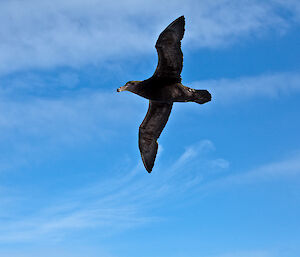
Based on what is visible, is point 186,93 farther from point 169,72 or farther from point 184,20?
point 184,20

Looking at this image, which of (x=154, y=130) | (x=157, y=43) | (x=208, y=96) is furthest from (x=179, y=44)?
(x=154, y=130)

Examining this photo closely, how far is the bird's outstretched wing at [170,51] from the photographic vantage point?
1689 cm

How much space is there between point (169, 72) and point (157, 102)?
74.7 inches

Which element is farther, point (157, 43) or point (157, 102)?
point (157, 102)

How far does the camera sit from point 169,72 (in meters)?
17.7

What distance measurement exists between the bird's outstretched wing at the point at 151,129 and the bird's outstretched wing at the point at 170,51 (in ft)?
6.29

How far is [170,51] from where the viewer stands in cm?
1720

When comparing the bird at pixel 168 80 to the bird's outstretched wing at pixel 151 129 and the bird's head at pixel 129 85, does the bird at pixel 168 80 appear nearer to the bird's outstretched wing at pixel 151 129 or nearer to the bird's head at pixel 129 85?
the bird's head at pixel 129 85

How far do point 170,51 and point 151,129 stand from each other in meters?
3.91

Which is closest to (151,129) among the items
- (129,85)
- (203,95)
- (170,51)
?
(129,85)

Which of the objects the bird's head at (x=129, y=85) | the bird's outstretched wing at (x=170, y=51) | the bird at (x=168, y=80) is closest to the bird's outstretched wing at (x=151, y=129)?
the bird at (x=168, y=80)

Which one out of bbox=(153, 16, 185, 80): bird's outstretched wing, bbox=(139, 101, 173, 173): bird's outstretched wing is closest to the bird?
bbox=(153, 16, 185, 80): bird's outstretched wing

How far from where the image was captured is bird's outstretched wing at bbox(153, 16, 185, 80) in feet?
55.4

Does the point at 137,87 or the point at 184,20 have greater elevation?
the point at 184,20
